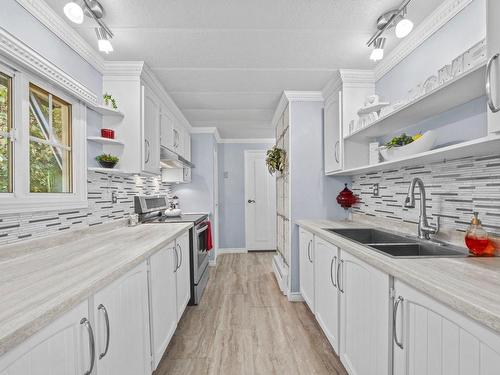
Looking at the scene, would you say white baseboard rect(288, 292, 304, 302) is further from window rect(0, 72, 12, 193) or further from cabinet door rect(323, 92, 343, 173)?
window rect(0, 72, 12, 193)

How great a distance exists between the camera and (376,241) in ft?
6.74

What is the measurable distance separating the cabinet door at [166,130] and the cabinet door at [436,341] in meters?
2.55

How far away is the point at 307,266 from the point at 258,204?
9.05ft

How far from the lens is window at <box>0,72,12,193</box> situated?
1311 mm

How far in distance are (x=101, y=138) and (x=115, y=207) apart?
0.64 metres

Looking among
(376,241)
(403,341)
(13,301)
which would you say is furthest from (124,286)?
(376,241)

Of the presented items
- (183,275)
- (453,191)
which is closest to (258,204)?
(183,275)

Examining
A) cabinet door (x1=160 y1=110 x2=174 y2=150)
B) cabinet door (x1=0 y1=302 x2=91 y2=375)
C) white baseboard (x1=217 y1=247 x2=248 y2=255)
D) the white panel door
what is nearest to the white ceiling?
cabinet door (x1=160 y1=110 x2=174 y2=150)

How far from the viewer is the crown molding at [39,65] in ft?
3.98

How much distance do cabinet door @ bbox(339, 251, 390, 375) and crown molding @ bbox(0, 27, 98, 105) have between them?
203 centimetres

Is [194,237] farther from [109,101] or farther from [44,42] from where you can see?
[44,42]

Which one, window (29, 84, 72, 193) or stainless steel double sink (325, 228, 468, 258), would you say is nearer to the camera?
stainless steel double sink (325, 228, 468, 258)

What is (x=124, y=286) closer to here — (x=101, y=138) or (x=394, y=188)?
(x=101, y=138)

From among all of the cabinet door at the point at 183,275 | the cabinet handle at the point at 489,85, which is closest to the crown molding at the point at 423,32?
the cabinet handle at the point at 489,85
